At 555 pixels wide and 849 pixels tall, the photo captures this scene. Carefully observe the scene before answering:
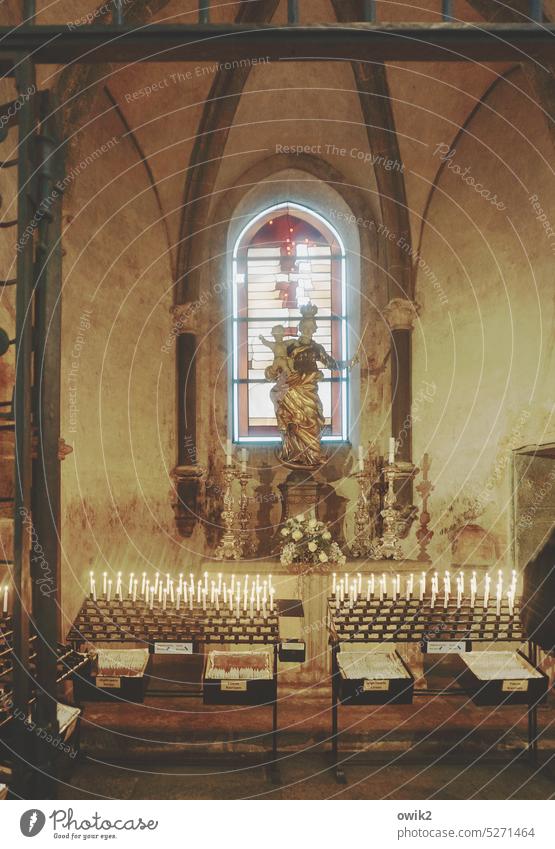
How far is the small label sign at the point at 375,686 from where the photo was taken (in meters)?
4.54

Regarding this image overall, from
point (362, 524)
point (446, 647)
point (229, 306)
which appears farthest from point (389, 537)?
point (229, 306)

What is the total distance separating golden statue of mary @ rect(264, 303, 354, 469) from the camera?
26.8 feet

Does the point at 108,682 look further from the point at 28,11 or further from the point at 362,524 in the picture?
the point at 362,524

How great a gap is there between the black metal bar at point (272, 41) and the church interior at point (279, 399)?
0.6 inches

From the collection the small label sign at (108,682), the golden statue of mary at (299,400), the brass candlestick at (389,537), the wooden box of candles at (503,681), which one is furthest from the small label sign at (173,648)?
the golden statue of mary at (299,400)

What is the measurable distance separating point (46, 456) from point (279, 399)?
18.6ft

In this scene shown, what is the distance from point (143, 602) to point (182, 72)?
6.51m

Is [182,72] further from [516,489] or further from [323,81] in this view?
[516,489]

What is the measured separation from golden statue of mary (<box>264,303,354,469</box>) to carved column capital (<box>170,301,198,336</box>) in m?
1.48

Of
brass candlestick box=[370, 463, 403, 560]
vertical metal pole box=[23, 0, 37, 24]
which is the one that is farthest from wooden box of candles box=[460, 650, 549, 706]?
vertical metal pole box=[23, 0, 37, 24]

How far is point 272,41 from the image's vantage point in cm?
273

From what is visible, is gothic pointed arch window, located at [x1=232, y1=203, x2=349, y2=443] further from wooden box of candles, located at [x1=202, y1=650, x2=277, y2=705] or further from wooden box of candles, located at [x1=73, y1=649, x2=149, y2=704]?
wooden box of candles, located at [x1=73, y1=649, x2=149, y2=704]
